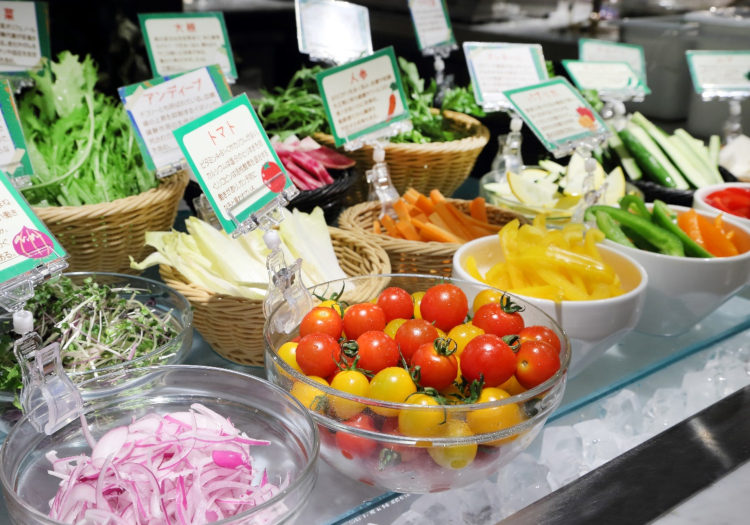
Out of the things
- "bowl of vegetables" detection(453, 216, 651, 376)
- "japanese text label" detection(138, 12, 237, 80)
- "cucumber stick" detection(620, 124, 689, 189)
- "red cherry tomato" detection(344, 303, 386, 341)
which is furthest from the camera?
"cucumber stick" detection(620, 124, 689, 189)

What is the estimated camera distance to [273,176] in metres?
1.27

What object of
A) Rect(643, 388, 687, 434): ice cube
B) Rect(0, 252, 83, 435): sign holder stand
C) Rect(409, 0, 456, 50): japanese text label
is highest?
Rect(409, 0, 456, 50): japanese text label

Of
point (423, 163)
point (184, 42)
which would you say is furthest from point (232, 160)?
point (184, 42)

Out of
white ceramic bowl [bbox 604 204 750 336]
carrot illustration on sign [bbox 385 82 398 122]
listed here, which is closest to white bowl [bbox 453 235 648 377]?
white ceramic bowl [bbox 604 204 750 336]

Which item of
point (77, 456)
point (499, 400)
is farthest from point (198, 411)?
point (499, 400)

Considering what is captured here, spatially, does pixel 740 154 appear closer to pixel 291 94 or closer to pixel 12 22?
pixel 291 94

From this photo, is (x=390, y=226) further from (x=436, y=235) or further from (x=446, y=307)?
(x=446, y=307)

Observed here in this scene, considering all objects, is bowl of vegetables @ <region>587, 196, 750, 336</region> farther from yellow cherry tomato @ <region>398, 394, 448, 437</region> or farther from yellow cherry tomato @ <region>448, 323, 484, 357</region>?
yellow cherry tomato @ <region>398, 394, 448, 437</region>

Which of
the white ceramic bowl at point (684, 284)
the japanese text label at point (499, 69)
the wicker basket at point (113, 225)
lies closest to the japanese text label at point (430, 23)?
the japanese text label at point (499, 69)

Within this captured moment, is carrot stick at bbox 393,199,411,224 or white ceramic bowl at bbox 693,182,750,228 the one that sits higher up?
carrot stick at bbox 393,199,411,224

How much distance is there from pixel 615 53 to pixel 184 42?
183cm

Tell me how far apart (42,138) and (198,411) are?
126 centimetres

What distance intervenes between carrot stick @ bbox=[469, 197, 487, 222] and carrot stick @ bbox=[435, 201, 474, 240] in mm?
64

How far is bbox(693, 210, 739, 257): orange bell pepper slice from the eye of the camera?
5.26 feet
